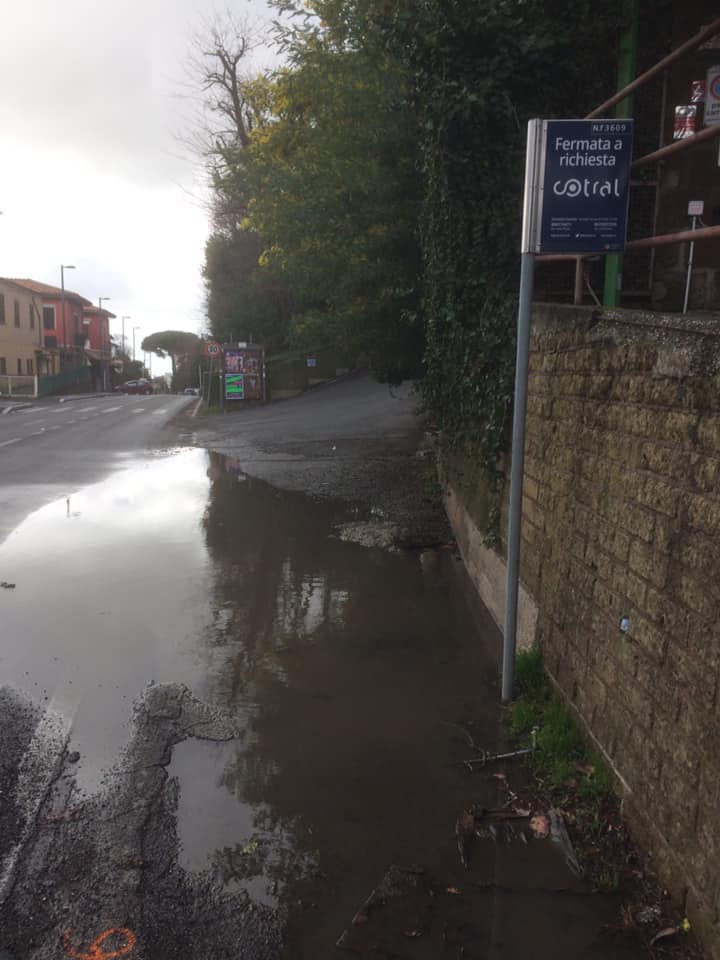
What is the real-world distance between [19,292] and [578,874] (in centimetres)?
6137

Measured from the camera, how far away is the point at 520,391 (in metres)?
4.59

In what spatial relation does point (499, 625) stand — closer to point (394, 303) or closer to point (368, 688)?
point (368, 688)

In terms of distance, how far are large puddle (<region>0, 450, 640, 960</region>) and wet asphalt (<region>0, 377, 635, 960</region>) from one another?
0.6 inches

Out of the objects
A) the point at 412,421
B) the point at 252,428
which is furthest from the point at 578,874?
the point at 252,428

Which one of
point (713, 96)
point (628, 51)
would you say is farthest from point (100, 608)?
point (628, 51)

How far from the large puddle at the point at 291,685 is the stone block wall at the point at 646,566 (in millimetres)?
572

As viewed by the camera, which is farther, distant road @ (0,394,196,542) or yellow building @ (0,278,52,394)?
yellow building @ (0,278,52,394)

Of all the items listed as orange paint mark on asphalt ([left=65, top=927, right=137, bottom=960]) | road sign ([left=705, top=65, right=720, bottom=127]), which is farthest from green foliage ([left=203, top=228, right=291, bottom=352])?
orange paint mark on asphalt ([left=65, top=927, right=137, bottom=960])

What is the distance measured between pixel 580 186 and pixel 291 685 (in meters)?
3.69

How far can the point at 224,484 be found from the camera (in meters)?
13.8

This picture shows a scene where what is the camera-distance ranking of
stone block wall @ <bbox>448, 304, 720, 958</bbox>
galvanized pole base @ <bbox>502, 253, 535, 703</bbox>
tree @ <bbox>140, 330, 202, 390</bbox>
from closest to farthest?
stone block wall @ <bbox>448, 304, 720, 958</bbox> → galvanized pole base @ <bbox>502, 253, 535, 703</bbox> → tree @ <bbox>140, 330, 202, 390</bbox>

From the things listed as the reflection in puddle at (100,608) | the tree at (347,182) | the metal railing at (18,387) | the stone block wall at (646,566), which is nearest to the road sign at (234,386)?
the tree at (347,182)

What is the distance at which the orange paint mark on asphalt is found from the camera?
278cm

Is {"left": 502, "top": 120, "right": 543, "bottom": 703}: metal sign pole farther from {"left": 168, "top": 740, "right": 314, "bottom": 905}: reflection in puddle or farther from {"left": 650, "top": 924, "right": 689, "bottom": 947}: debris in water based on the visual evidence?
{"left": 650, "top": 924, "right": 689, "bottom": 947}: debris in water
